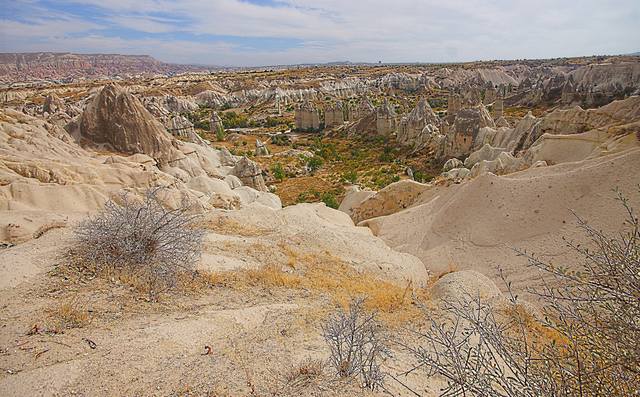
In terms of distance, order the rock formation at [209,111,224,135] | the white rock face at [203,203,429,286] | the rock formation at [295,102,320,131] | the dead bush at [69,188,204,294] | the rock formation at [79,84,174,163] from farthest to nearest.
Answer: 1. the rock formation at [295,102,320,131]
2. the rock formation at [209,111,224,135]
3. the rock formation at [79,84,174,163]
4. the white rock face at [203,203,429,286]
5. the dead bush at [69,188,204,294]

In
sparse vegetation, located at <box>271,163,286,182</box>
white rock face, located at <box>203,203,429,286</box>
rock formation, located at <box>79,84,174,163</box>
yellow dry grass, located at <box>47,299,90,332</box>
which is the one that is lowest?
sparse vegetation, located at <box>271,163,286,182</box>

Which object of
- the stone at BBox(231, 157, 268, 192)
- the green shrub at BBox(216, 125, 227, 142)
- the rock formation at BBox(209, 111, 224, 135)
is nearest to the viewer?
the stone at BBox(231, 157, 268, 192)

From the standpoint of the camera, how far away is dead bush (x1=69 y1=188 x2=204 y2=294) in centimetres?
586

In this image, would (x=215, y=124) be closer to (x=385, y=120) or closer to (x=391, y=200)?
(x=385, y=120)

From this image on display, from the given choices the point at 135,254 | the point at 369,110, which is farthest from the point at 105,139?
the point at 369,110

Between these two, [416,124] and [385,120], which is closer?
[416,124]

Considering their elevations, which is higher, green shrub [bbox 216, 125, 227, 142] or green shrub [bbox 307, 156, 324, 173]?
green shrub [bbox 216, 125, 227, 142]

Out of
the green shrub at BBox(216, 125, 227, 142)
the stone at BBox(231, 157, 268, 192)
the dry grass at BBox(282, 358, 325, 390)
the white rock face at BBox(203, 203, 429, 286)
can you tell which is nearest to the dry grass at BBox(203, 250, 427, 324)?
the white rock face at BBox(203, 203, 429, 286)

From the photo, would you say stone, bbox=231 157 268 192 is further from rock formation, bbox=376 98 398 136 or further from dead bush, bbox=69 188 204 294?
rock formation, bbox=376 98 398 136

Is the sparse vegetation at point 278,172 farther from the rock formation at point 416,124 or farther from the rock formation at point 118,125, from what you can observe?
the rock formation at point 416,124

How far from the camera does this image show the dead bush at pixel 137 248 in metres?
5.86

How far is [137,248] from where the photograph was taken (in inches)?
242

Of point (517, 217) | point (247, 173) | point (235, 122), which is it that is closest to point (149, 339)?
point (517, 217)

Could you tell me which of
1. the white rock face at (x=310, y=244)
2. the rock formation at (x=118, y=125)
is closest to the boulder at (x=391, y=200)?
the white rock face at (x=310, y=244)
